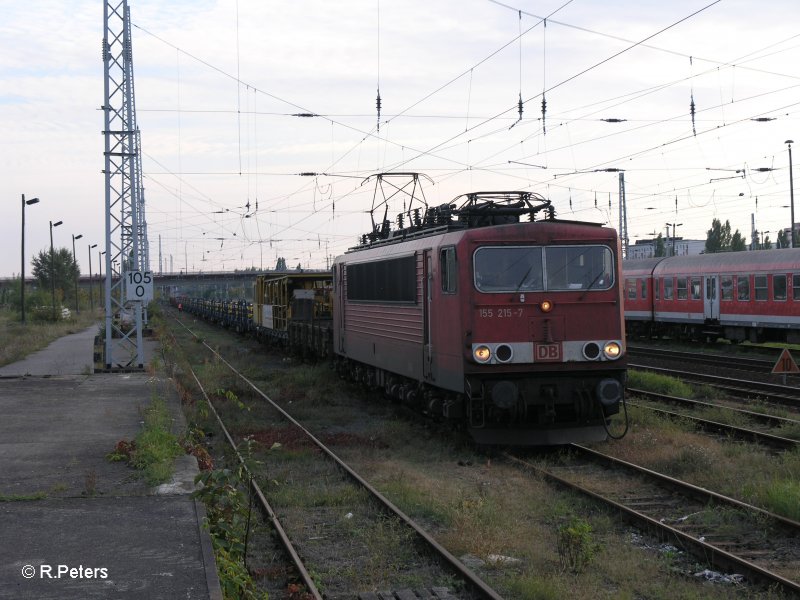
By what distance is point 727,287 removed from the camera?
29.1 meters

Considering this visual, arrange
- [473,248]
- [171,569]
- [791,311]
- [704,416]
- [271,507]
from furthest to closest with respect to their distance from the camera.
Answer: [791,311] < [704,416] < [473,248] < [271,507] < [171,569]

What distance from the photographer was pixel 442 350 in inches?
493

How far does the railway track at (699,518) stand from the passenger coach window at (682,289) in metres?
21.7

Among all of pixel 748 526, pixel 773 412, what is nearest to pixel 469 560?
pixel 748 526

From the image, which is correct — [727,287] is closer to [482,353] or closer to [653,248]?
[482,353]

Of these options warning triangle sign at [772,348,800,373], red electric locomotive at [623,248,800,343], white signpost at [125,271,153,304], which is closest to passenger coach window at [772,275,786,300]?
red electric locomotive at [623,248,800,343]

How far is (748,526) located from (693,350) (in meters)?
22.4

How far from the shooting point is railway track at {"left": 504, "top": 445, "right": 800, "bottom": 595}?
7270mm

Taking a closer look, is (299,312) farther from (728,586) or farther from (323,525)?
(728,586)

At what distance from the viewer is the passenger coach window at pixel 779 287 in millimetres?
26203

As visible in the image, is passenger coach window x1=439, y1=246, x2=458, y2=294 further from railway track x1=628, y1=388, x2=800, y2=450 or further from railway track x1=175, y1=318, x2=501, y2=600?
railway track x1=628, y1=388, x2=800, y2=450

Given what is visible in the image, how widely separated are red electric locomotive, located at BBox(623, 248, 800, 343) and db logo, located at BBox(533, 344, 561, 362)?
16.4m

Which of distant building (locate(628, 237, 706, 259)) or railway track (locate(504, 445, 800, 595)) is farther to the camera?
distant building (locate(628, 237, 706, 259))

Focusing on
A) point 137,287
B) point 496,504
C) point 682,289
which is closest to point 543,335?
point 496,504
